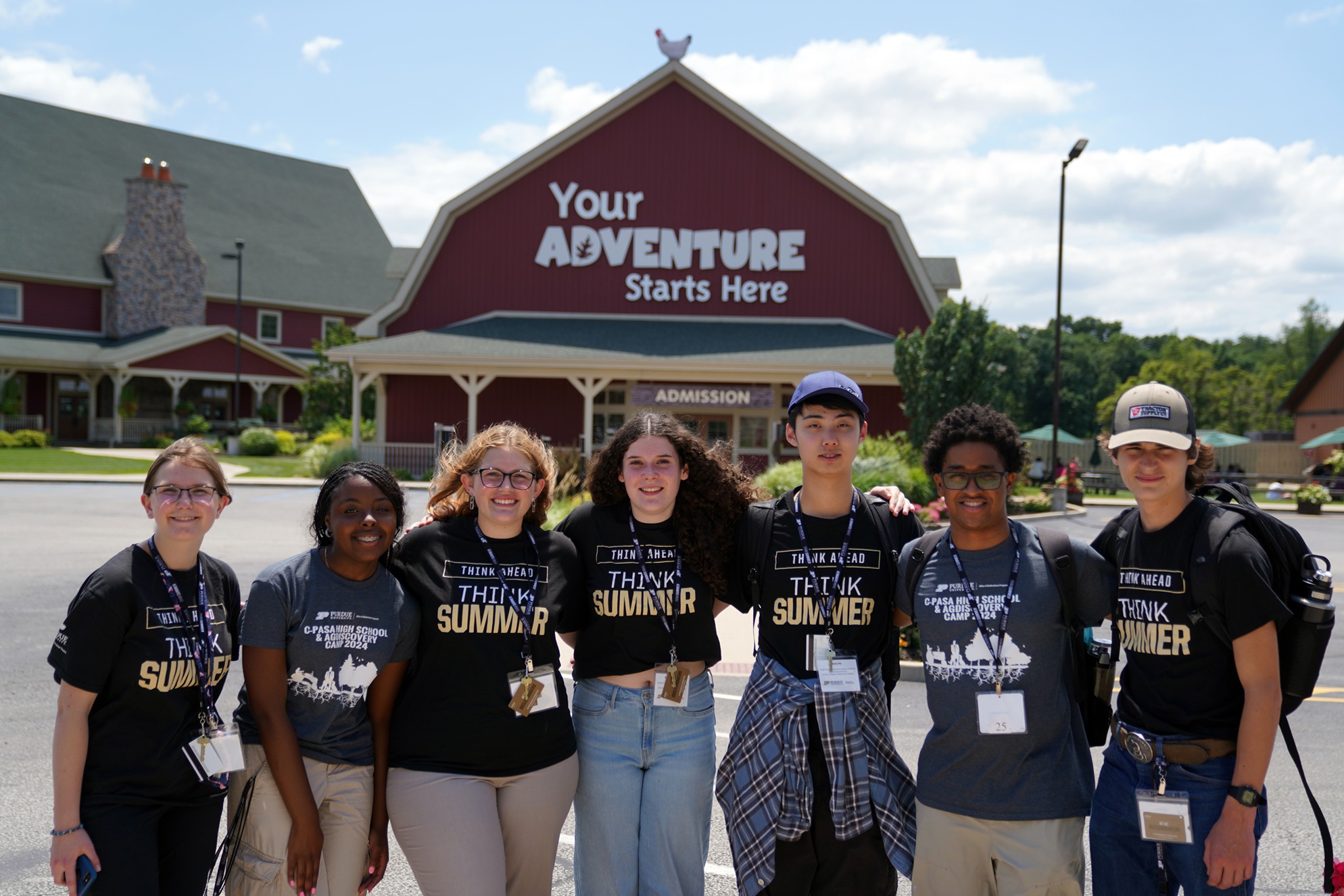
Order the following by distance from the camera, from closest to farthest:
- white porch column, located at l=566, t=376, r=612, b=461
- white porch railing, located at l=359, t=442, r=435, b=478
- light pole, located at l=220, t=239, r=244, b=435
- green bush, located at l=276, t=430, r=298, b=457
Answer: white porch column, located at l=566, t=376, r=612, b=461
white porch railing, located at l=359, t=442, r=435, b=478
green bush, located at l=276, t=430, r=298, b=457
light pole, located at l=220, t=239, r=244, b=435

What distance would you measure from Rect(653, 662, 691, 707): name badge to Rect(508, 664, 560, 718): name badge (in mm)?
351

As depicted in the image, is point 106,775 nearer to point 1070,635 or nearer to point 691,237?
point 1070,635

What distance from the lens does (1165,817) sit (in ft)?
9.09

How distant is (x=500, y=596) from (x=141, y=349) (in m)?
38.4

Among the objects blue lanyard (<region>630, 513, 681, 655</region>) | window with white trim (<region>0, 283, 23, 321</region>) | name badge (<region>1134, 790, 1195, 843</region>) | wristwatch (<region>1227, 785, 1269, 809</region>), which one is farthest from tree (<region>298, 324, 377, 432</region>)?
wristwatch (<region>1227, 785, 1269, 809</region>)

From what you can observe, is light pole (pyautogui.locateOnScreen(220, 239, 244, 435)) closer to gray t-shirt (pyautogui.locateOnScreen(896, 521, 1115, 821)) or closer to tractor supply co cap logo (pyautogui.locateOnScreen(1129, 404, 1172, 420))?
gray t-shirt (pyautogui.locateOnScreen(896, 521, 1115, 821))

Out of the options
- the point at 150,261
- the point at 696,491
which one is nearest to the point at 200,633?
the point at 696,491

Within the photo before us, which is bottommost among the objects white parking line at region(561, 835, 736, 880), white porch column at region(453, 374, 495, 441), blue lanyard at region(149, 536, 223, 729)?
white parking line at region(561, 835, 736, 880)

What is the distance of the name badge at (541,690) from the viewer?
3.10 meters

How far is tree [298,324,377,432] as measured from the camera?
33750 mm

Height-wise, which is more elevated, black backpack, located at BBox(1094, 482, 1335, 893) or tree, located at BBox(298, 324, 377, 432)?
tree, located at BBox(298, 324, 377, 432)

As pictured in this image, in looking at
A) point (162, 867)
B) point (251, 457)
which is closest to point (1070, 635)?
point (162, 867)

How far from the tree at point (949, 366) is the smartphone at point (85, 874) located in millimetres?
18657

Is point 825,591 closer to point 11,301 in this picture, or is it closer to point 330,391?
point 330,391
